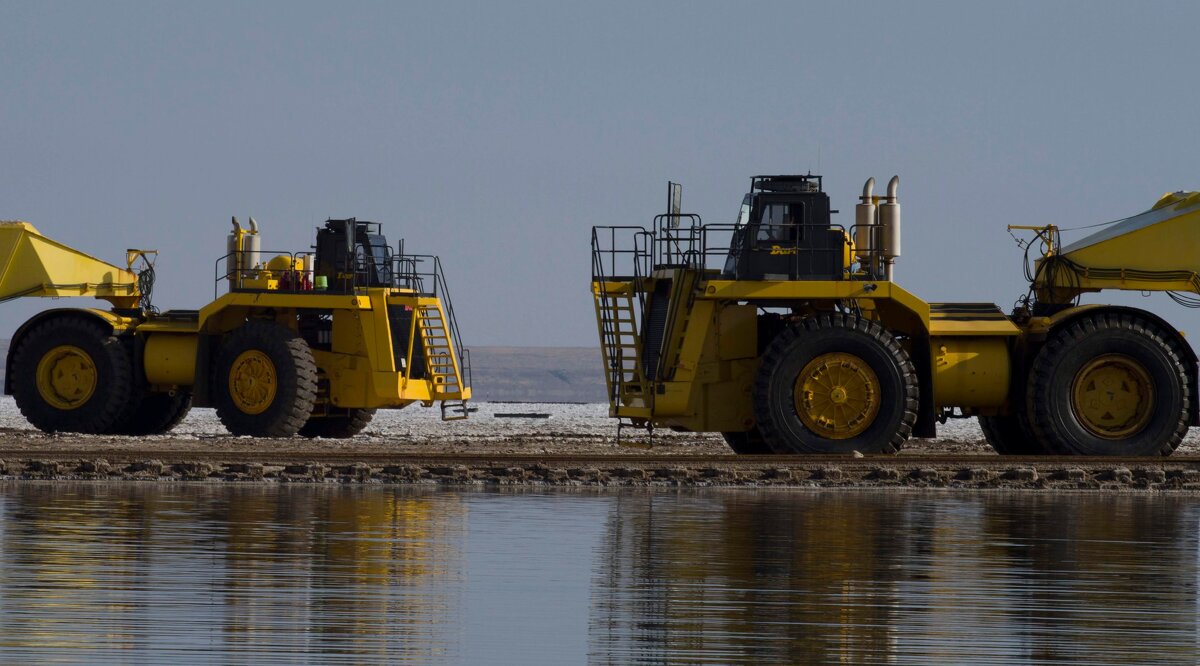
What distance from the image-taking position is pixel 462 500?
15961 millimetres

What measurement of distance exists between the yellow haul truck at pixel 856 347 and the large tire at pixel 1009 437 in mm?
569

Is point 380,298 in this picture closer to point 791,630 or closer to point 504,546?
point 504,546

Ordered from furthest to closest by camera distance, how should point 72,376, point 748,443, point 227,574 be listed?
point 72,376 → point 748,443 → point 227,574

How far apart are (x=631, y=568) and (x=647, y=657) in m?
2.90

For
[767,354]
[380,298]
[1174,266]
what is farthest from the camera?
[380,298]

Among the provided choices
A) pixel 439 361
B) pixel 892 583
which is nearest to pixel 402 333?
pixel 439 361

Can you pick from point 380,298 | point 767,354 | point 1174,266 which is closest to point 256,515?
point 767,354

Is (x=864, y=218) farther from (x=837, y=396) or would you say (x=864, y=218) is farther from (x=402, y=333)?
(x=402, y=333)

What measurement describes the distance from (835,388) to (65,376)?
39.6 ft

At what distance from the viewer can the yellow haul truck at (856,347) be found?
21047 mm

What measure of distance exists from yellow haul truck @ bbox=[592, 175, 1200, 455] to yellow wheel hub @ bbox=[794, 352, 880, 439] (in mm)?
17

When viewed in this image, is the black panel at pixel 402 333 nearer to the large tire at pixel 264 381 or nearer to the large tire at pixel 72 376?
the large tire at pixel 264 381

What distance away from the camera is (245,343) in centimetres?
2520

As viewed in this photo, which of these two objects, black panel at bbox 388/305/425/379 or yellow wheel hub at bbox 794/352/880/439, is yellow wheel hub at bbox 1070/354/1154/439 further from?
black panel at bbox 388/305/425/379
